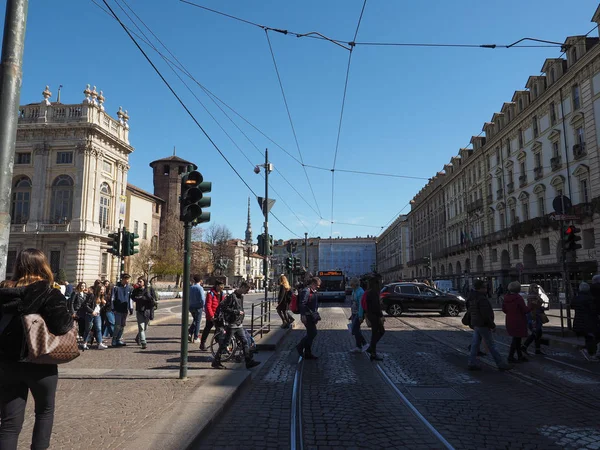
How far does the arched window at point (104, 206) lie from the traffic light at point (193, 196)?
41.4 metres

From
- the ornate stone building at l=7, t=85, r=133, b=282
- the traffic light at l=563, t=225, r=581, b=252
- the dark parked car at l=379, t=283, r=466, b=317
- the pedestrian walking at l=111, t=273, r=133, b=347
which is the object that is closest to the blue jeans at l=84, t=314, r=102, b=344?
the pedestrian walking at l=111, t=273, r=133, b=347

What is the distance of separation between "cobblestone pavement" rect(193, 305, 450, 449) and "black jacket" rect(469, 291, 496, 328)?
2150 mm

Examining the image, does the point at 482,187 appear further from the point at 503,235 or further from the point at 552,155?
the point at 552,155

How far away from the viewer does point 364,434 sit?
482 centimetres

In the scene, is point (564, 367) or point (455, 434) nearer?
point (455, 434)

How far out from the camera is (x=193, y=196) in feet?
24.1

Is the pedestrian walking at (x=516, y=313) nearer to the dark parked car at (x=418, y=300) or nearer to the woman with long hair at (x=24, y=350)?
the woman with long hair at (x=24, y=350)

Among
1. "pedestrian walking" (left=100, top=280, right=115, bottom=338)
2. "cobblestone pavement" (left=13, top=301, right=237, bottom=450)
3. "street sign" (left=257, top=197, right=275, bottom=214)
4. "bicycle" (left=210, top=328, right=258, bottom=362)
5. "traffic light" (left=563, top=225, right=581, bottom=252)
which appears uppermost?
"street sign" (left=257, top=197, right=275, bottom=214)

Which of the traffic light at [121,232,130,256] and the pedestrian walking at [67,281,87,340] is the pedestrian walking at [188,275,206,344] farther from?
the traffic light at [121,232,130,256]

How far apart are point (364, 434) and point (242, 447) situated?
1290mm

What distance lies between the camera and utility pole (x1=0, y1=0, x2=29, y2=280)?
404 cm

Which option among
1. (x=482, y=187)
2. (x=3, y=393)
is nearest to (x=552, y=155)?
(x=482, y=187)

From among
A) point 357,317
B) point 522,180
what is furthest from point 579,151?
point 357,317

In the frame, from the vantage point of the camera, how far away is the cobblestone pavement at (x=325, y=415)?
464 centimetres
